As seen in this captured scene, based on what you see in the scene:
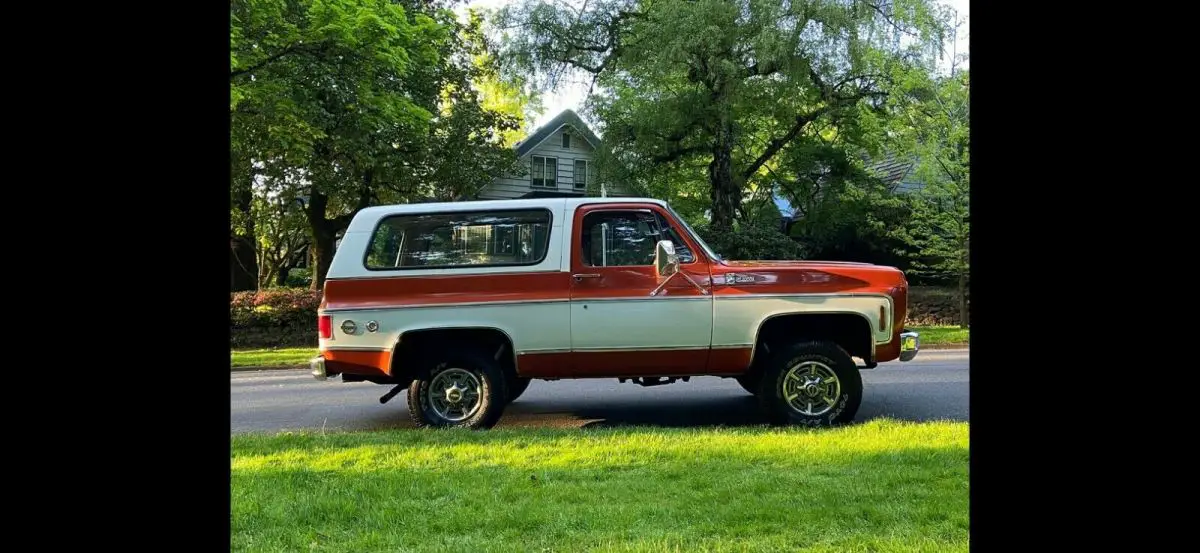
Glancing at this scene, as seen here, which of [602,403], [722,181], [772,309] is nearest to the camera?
[772,309]

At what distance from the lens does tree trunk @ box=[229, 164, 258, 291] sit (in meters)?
19.5

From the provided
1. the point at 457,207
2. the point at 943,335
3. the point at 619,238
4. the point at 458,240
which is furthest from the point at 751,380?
the point at 943,335

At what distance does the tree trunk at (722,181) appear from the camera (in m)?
17.5

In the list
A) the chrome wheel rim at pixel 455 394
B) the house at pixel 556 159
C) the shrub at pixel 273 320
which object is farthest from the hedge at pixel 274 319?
the chrome wheel rim at pixel 455 394

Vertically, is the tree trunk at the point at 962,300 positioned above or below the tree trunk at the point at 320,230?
below

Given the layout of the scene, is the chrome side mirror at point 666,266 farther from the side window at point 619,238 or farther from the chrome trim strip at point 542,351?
the chrome trim strip at point 542,351

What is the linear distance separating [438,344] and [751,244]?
36.7 ft

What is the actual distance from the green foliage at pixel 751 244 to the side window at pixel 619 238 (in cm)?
999

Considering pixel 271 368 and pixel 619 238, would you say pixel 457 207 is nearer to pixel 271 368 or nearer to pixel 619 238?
pixel 619 238

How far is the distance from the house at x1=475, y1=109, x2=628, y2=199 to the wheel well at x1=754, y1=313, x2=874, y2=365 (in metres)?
20.0

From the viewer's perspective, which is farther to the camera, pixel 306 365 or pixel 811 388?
pixel 306 365

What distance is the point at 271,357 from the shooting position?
14.1 metres
